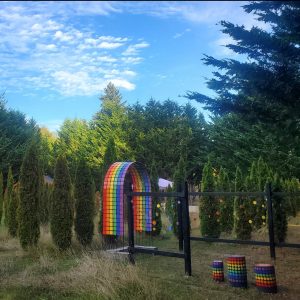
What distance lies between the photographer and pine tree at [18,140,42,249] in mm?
8984

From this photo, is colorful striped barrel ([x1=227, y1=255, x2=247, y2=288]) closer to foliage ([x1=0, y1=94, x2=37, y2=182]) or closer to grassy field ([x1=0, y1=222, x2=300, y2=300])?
grassy field ([x1=0, y1=222, x2=300, y2=300])

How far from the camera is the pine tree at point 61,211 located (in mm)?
8805

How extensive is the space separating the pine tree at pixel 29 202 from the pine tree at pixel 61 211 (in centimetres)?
50

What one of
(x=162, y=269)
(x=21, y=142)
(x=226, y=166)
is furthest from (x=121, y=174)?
(x=21, y=142)

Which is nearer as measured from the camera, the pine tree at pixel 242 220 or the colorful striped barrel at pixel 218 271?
the colorful striped barrel at pixel 218 271

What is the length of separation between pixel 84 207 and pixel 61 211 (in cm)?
76

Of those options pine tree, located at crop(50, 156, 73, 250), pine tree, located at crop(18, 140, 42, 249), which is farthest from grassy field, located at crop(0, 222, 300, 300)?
pine tree, located at crop(18, 140, 42, 249)

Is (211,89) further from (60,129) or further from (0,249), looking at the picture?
(60,129)

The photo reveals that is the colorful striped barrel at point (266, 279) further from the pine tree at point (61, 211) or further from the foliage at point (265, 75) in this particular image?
the pine tree at point (61, 211)

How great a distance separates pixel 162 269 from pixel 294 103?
3.88m

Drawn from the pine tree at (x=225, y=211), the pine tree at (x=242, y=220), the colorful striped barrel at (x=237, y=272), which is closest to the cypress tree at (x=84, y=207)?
the pine tree at (x=242, y=220)

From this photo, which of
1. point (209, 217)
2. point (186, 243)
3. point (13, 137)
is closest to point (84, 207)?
point (209, 217)

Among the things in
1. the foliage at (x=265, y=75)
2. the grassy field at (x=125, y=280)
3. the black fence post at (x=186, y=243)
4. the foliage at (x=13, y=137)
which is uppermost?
the foliage at (x=13, y=137)

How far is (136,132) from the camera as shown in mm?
36562
